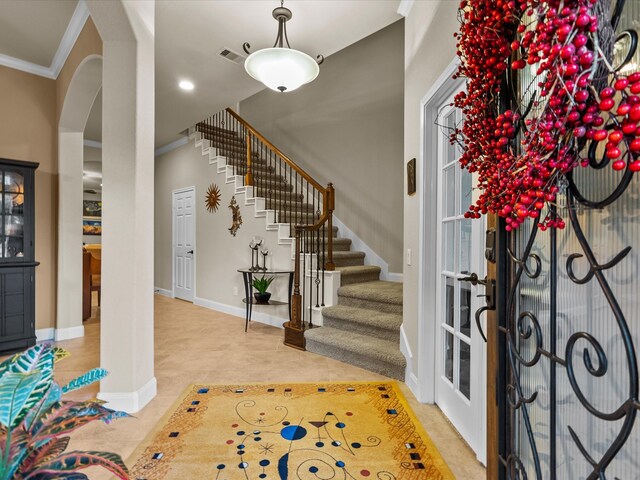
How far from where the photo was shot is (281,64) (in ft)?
8.46

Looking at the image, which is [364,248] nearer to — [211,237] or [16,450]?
[211,237]

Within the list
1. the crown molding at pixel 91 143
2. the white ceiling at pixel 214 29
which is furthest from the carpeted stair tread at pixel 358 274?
the crown molding at pixel 91 143

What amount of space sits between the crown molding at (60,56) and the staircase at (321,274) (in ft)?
7.46

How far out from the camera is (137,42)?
2.27m

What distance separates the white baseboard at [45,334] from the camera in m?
3.73

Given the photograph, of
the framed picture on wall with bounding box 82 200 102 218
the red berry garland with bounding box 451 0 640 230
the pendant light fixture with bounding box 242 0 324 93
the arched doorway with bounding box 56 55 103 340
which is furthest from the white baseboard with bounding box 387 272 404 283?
the framed picture on wall with bounding box 82 200 102 218

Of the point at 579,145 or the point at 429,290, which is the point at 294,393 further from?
the point at 579,145

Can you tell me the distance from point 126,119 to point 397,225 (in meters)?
3.25

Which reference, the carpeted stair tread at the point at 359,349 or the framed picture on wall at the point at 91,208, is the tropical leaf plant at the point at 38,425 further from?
the framed picture on wall at the point at 91,208

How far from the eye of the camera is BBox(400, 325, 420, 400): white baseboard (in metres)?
2.45

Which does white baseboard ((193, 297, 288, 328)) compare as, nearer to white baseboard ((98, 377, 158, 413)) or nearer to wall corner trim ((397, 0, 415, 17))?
white baseboard ((98, 377, 158, 413))

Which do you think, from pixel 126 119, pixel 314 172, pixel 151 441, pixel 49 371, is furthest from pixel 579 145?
pixel 314 172

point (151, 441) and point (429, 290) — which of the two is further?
point (429, 290)

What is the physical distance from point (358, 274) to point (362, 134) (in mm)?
2043
